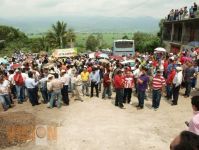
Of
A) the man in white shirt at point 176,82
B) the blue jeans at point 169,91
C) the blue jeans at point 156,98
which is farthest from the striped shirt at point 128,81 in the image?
the blue jeans at point 169,91

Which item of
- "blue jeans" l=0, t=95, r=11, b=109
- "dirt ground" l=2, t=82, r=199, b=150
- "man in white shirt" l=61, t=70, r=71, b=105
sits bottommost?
"dirt ground" l=2, t=82, r=199, b=150

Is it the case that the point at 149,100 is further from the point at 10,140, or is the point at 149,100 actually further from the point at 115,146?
the point at 10,140

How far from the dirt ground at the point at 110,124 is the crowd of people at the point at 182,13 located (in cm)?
1988

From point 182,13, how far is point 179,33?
524 centimetres

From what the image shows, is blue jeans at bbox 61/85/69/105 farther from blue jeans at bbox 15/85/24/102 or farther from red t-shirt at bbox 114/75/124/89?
red t-shirt at bbox 114/75/124/89

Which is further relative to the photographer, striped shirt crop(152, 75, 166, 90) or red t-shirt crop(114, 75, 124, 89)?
red t-shirt crop(114, 75, 124, 89)

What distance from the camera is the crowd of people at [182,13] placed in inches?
1264

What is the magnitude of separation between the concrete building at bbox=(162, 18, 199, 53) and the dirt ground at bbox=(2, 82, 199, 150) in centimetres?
2139

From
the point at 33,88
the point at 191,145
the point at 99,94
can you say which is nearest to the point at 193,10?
the point at 99,94

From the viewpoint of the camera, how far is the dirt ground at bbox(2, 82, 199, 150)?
927cm

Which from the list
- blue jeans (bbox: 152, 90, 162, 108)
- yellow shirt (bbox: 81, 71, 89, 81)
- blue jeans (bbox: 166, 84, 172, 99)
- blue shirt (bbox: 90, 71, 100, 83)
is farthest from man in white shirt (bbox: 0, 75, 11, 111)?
blue jeans (bbox: 166, 84, 172, 99)

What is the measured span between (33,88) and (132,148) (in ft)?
21.5

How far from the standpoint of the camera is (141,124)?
11.1 metres

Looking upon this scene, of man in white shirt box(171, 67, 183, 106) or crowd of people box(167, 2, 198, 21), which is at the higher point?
crowd of people box(167, 2, 198, 21)
